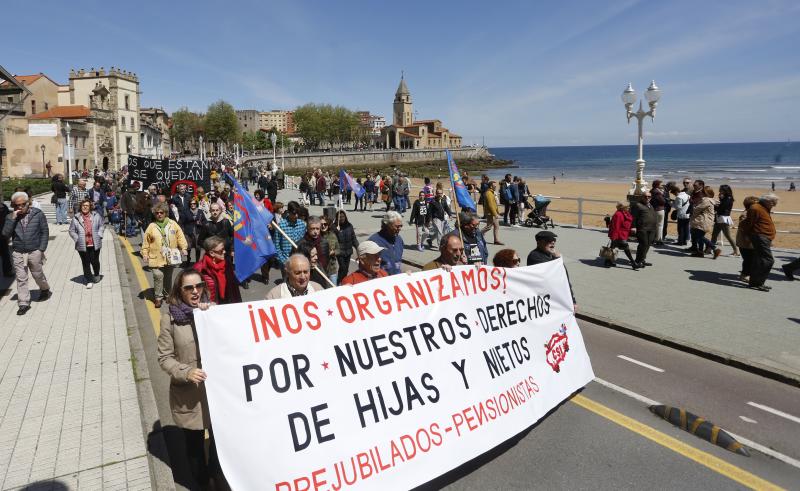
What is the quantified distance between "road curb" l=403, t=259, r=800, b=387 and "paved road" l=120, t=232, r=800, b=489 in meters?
0.12

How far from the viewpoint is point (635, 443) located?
472 cm

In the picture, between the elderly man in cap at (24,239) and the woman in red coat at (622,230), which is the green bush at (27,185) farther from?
the woman in red coat at (622,230)

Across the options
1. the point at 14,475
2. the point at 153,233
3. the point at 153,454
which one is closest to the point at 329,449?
the point at 153,454

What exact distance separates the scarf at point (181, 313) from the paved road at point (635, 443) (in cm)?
152

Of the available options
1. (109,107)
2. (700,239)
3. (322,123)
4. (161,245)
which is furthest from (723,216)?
(322,123)

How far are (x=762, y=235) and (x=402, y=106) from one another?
17006 cm

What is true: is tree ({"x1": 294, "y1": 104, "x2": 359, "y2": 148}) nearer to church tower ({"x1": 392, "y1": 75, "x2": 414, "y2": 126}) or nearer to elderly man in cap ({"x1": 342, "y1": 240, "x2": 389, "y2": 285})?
church tower ({"x1": 392, "y1": 75, "x2": 414, "y2": 126})

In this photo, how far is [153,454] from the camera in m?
4.49

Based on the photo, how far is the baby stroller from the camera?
1866 centimetres

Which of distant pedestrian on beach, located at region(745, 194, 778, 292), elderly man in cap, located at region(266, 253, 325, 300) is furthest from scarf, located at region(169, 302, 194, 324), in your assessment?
distant pedestrian on beach, located at region(745, 194, 778, 292)

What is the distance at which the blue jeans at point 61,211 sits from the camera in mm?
20891

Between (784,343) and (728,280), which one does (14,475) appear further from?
(728,280)

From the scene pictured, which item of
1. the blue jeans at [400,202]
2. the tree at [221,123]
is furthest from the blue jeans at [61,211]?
the tree at [221,123]

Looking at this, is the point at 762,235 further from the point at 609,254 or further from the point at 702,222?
the point at 702,222
